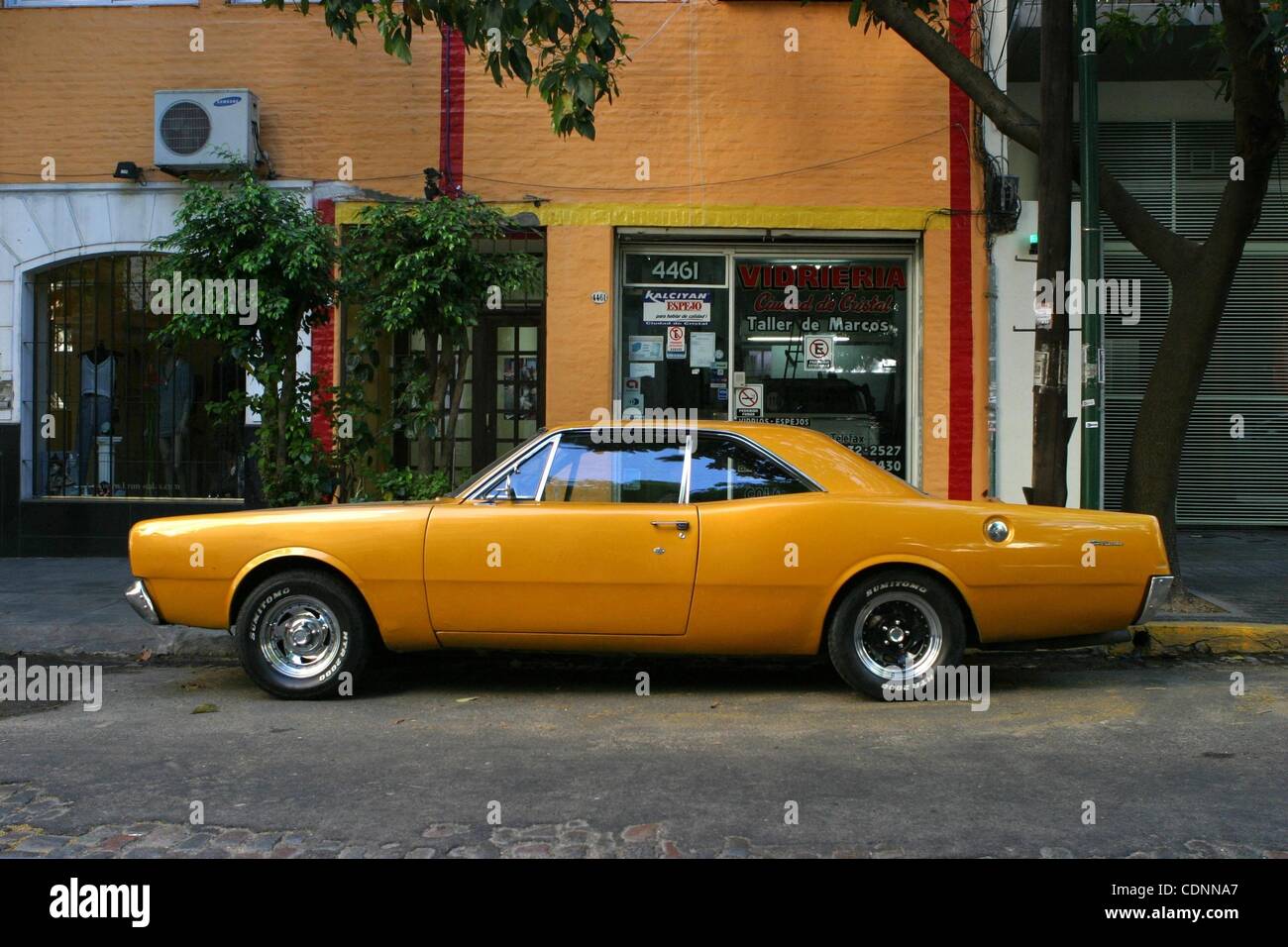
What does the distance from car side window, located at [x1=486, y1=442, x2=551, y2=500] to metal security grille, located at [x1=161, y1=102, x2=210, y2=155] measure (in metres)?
6.64

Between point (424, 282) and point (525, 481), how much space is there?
3010 mm

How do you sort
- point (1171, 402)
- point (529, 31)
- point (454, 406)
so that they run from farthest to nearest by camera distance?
point (454, 406)
point (1171, 402)
point (529, 31)

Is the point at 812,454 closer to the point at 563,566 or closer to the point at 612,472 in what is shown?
the point at 612,472

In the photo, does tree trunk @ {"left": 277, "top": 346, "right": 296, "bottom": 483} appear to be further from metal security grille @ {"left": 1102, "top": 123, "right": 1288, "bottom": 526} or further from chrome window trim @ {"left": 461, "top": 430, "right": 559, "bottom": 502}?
metal security grille @ {"left": 1102, "top": 123, "right": 1288, "bottom": 526}

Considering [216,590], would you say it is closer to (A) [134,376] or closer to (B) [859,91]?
(A) [134,376]

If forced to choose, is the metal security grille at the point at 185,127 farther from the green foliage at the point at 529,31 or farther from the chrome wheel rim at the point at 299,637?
the chrome wheel rim at the point at 299,637

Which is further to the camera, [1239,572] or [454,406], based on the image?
[1239,572]

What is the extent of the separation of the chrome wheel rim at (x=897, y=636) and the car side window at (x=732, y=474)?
28.9 inches

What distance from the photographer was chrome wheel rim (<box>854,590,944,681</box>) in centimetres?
588

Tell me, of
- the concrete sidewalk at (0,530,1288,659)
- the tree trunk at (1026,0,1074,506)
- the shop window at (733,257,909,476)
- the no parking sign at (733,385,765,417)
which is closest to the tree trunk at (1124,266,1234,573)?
the tree trunk at (1026,0,1074,506)

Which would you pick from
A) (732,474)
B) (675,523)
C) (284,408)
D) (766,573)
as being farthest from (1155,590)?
(284,408)

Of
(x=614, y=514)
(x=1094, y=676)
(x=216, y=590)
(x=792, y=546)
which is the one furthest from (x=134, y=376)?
(x=1094, y=676)

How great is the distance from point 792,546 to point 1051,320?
3.38 meters

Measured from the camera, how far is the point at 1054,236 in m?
8.20
